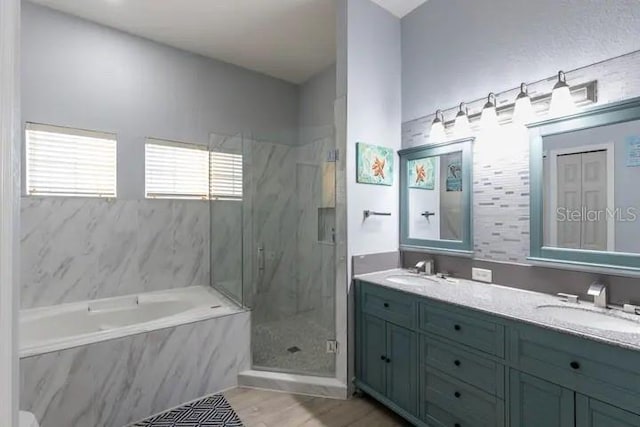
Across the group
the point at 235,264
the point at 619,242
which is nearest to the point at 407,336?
the point at 619,242

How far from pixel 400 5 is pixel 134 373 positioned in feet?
10.9

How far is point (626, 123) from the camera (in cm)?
153

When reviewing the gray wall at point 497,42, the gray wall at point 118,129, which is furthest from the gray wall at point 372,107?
the gray wall at point 118,129

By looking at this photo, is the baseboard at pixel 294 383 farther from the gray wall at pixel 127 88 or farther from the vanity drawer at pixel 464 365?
the gray wall at pixel 127 88

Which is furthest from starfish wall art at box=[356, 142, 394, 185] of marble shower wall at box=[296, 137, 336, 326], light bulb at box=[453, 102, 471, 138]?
light bulb at box=[453, 102, 471, 138]

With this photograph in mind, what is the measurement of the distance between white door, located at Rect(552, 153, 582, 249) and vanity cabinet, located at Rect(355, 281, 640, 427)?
0.66 m

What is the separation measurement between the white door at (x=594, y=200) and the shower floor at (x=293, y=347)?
68.9 inches

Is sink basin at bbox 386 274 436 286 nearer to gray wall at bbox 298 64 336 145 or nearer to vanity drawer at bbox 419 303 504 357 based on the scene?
vanity drawer at bbox 419 303 504 357

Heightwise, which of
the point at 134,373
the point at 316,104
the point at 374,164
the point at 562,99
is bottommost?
the point at 134,373

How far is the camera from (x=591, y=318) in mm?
1505

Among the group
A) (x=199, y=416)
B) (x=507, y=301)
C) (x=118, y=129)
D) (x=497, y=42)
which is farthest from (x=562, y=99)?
(x=118, y=129)

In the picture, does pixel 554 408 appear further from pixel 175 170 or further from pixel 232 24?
pixel 232 24

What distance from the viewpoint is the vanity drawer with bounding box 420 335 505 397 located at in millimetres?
1519

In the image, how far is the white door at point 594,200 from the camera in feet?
5.31
